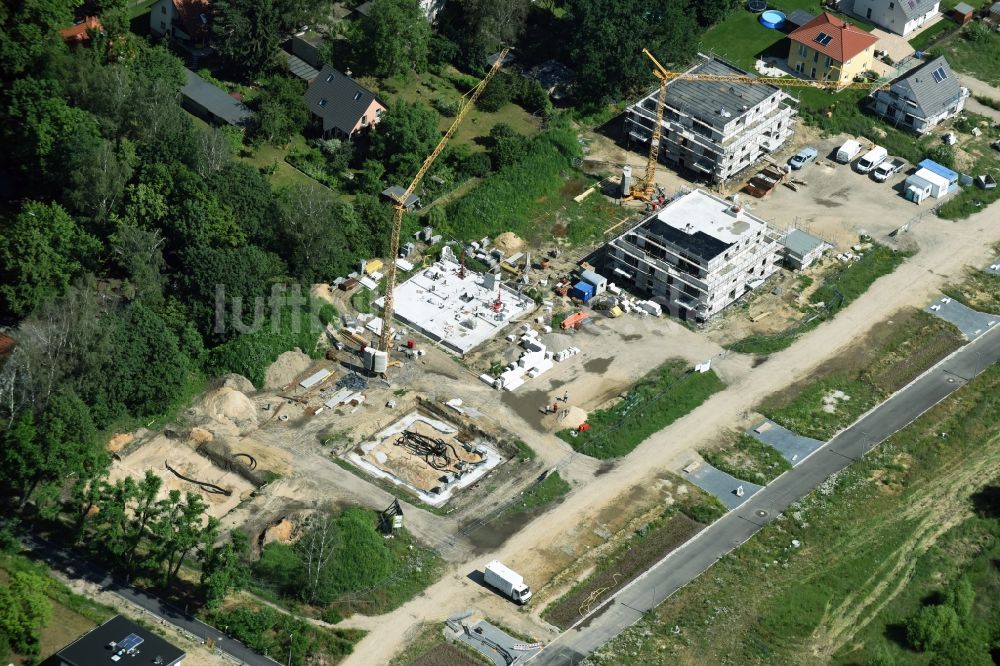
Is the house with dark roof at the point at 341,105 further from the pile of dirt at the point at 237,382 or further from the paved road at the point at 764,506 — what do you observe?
the paved road at the point at 764,506

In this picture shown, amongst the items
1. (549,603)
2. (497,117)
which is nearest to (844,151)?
(497,117)

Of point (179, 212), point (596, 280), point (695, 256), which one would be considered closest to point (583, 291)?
point (596, 280)

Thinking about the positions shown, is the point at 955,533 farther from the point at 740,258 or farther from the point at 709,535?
the point at 740,258

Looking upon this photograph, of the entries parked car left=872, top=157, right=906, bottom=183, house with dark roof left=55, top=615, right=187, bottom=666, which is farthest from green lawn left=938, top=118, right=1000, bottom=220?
house with dark roof left=55, top=615, right=187, bottom=666

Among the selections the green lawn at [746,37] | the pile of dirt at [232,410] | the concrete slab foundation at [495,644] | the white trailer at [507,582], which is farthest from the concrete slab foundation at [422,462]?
the green lawn at [746,37]

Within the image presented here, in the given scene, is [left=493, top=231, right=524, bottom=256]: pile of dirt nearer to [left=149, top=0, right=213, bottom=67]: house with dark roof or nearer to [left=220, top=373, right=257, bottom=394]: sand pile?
[left=220, top=373, right=257, bottom=394]: sand pile

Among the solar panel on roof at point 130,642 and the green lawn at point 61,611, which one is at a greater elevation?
the solar panel on roof at point 130,642
